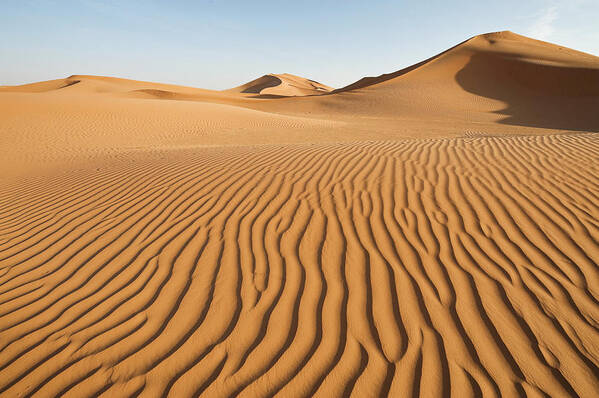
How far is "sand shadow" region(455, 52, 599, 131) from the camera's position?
849 inches

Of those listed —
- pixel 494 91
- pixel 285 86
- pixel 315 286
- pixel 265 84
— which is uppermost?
pixel 315 286

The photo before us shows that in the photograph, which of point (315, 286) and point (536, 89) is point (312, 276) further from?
point (536, 89)

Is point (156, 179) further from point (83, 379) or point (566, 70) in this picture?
point (566, 70)

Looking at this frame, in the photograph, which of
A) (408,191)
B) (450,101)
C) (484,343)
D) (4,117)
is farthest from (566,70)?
(4,117)

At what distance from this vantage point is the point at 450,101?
28594 mm

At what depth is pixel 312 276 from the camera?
2836 mm

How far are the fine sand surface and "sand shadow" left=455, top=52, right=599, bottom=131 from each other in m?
19.5

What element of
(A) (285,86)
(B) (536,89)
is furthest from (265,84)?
(B) (536,89)

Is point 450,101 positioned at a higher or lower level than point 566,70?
lower

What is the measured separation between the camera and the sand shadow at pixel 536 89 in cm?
2156

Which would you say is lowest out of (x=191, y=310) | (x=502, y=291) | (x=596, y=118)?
(x=596, y=118)

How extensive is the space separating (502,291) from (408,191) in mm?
1880

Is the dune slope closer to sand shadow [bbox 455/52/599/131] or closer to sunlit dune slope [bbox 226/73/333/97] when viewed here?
sand shadow [bbox 455/52/599/131]

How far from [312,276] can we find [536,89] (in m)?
34.8
